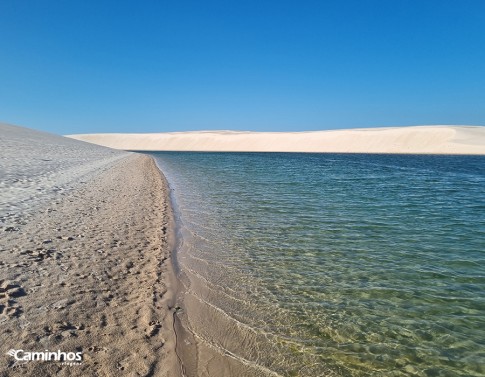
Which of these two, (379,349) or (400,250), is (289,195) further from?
(379,349)

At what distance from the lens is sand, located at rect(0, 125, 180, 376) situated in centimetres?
355

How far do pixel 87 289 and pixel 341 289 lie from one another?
416 cm

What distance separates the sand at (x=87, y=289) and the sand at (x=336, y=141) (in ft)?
243

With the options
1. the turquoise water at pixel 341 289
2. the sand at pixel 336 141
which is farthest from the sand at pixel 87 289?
the sand at pixel 336 141

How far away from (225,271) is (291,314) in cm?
201

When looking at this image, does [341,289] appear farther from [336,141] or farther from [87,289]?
[336,141]

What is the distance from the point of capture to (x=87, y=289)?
499 centimetres

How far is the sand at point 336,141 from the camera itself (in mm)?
74375

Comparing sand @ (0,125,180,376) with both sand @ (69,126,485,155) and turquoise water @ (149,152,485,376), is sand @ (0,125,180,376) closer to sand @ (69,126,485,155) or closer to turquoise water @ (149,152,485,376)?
turquoise water @ (149,152,485,376)

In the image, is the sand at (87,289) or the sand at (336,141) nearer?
the sand at (87,289)

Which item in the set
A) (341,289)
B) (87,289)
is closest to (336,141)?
(341,289)

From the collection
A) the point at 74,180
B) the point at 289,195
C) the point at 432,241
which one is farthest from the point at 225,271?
the point at 74,180

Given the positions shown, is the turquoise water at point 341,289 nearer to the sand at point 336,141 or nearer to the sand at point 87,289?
the sand at point 87,289

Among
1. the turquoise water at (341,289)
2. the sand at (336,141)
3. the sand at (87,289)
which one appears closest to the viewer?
the sand at (87,289)
